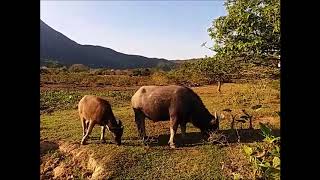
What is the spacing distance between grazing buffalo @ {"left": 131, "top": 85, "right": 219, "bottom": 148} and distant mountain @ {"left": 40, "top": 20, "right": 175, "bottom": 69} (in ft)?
252

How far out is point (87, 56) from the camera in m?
98.4

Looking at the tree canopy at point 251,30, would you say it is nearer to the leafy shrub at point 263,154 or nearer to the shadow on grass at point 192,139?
the shadow on grass at point 192,139

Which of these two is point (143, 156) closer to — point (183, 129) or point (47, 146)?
point (183, 129)

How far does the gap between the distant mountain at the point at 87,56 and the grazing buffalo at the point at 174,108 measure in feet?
252

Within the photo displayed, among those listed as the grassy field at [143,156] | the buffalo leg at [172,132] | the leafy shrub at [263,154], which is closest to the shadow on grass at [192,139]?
the grassy field at [143,156]

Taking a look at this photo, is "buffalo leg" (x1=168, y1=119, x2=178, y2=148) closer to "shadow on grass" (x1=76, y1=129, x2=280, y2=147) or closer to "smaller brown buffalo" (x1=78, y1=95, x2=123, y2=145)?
"shadow on grass" (x1=76, y1=129, x2=280, y2=147)

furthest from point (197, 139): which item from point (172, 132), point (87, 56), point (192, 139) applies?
point (87, 56)

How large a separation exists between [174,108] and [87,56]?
298 ft

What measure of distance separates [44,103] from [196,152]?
10392 mm

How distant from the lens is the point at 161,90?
33.9 feet
